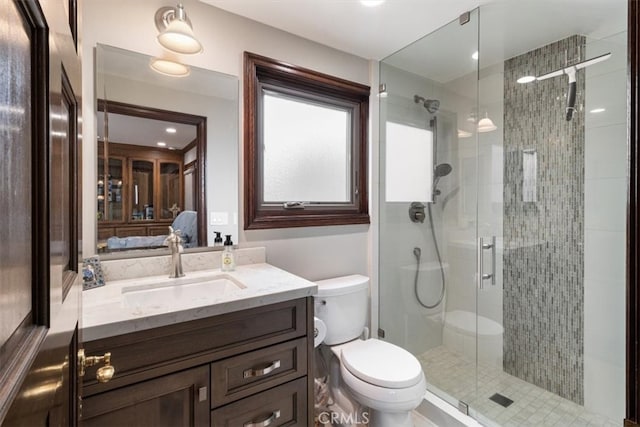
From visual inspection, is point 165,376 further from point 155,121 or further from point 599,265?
point 599,265

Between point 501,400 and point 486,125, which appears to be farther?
point 486,125

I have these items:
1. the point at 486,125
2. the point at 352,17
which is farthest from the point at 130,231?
the point at 486,125

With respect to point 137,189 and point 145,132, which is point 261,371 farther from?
point 145,132

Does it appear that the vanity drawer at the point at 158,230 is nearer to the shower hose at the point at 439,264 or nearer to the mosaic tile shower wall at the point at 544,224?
the shower hose at the point at 439,264

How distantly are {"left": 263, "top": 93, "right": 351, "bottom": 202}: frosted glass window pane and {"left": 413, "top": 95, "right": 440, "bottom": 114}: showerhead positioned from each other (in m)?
0.50

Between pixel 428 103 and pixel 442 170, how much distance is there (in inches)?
19.3

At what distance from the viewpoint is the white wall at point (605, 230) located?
5.16 ft

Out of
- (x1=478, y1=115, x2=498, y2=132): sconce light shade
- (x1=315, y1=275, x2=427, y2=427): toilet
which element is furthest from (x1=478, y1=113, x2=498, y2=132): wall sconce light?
(x1=315, y1=275, x2=427, y2=427): toilet

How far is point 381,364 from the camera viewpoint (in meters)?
1.52

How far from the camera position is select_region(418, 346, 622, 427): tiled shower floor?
1.68 metres

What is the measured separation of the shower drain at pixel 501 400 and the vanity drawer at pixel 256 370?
1.35 meters

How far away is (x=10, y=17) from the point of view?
0.27 metres

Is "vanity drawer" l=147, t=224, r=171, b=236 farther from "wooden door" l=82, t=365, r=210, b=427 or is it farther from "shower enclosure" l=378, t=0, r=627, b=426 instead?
"shower enclosure" l=378, t=0, r=627, b=426

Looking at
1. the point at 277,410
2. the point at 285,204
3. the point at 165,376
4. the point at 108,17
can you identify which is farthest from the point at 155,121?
the point at 277,410
